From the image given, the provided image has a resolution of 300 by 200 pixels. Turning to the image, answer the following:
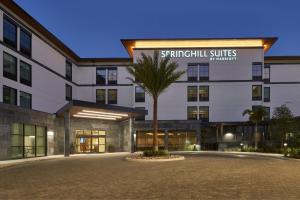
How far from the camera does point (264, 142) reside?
5488cm

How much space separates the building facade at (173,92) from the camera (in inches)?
1882

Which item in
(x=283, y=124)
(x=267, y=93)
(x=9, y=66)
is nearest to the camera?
(x=9, y=66)

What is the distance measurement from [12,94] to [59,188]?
2611 centimetres

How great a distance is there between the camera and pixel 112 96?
6369 centimetres

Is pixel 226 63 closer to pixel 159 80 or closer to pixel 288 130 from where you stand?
pixel 288 130

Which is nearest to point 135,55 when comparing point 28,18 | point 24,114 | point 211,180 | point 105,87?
point 105,87

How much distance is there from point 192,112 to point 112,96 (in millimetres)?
15305

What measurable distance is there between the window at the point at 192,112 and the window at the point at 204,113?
856mm

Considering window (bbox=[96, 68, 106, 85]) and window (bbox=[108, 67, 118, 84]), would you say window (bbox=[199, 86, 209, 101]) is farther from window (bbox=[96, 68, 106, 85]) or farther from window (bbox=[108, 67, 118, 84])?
window (bbox=[96, 68, 106, 85])

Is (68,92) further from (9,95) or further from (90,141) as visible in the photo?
(9,95)

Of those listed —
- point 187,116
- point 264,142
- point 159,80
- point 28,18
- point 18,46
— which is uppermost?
point 28,18

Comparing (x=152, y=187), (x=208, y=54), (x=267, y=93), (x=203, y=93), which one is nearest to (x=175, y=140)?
(x=203, y=93)

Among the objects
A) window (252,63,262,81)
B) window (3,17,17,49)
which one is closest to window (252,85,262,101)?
window (252,63,262,81)

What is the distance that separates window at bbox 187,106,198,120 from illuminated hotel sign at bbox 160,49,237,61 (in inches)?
361
